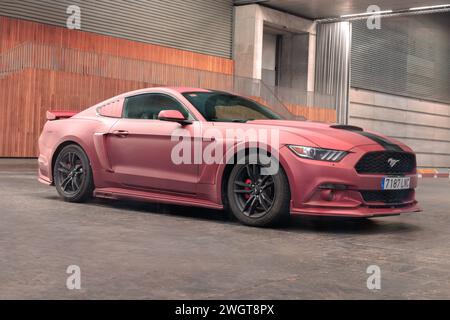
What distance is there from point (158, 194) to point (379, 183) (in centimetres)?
230

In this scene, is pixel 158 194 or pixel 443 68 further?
pixel 443 68

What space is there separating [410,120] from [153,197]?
1183 inches

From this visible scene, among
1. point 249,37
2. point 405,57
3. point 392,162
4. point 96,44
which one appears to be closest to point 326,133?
point 392,162

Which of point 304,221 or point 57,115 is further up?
point 57,115

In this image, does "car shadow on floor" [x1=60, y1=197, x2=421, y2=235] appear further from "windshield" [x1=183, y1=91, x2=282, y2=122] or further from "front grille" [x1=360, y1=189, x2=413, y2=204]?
"windshield" [x1=183, y1=91, x2=282, y2=122]

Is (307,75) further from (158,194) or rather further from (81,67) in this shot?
(158,194)

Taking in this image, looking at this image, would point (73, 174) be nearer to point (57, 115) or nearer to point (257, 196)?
point (57, 115)

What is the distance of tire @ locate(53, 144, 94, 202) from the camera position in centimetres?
736

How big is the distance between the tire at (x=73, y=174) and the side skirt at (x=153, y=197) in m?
0.19

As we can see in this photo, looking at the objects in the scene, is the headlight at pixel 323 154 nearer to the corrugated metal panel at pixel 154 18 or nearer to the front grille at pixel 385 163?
the front grille at pixel 385 163

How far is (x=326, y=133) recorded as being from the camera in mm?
5969
